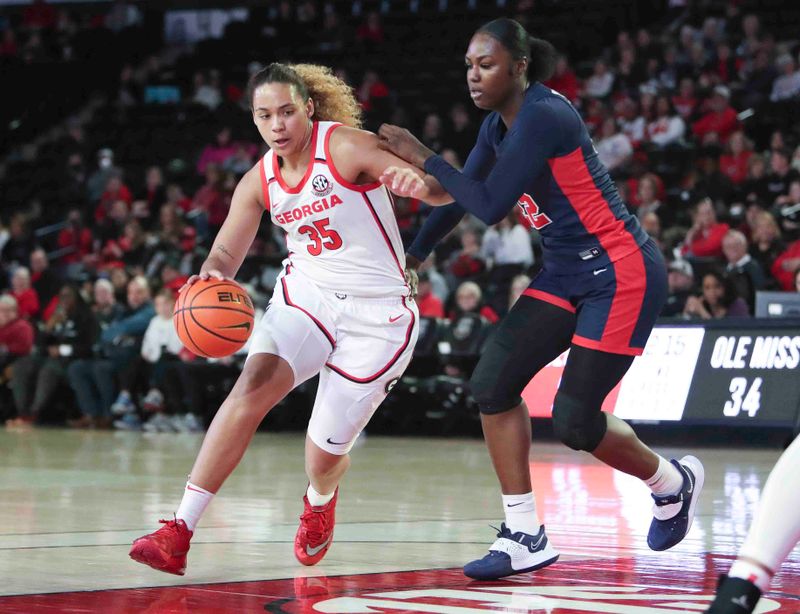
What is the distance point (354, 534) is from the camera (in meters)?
5.97

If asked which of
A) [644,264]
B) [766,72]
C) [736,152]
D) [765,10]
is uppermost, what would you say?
[765,10]

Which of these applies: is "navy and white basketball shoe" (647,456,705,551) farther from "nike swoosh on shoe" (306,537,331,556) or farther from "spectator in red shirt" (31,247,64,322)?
"spectator in red shirt" (31,247,64,322)

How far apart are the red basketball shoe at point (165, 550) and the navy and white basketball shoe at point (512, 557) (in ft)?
3.13

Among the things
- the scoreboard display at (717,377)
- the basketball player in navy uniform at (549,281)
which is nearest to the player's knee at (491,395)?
the basketball player in navy uniform at (549,281)

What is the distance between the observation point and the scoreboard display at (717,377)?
10.2 metres

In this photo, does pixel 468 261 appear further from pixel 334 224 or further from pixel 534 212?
pixel 534 212

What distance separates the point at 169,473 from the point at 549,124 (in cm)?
492

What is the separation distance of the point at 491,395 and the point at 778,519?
2.05m

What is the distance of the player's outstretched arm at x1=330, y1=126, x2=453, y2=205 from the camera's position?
4.89 meters

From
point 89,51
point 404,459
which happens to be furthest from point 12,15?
point 404,459

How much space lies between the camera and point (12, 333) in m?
14.6

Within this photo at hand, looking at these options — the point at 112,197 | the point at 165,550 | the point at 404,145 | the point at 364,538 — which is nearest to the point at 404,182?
the point at 404,145

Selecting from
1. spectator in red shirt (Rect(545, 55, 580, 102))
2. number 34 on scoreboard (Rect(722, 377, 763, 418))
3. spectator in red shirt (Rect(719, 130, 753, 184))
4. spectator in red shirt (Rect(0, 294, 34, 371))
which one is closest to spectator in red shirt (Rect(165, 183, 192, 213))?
spectator in red shirt (Rect(0, 294, 34, 371))

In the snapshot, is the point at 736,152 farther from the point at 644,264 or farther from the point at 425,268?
the point at 644,264
